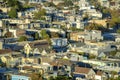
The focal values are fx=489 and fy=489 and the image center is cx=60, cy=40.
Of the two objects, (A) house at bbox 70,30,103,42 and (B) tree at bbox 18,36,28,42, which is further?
(A) house at bbox 70,30,103,42

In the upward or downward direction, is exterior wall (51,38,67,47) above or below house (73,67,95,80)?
below

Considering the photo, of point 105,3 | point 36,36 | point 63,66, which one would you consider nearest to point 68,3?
point 105,3

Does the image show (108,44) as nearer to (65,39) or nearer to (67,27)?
(65,39)

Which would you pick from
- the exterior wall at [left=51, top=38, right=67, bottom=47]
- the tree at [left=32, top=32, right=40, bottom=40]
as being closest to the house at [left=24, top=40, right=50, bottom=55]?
the exterior wall at [left=51, top=38, right=67, bottom=47]

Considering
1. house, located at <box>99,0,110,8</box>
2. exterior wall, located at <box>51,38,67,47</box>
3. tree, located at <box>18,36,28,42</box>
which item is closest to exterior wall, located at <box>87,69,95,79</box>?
exterior wall, located at <box>51,38,67,47</box>

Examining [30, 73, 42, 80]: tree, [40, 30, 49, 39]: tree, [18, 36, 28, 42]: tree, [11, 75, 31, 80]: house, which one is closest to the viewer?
[30, 73, 42, 80]: tree

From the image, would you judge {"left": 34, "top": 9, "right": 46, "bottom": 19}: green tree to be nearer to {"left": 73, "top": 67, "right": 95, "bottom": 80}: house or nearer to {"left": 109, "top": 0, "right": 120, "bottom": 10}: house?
{"left": 109, "top": 0, "right": 120, "bottom": 10}: house

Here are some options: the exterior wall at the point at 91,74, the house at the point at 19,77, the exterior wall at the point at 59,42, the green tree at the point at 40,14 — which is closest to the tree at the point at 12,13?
the green tree at the point at 40,14

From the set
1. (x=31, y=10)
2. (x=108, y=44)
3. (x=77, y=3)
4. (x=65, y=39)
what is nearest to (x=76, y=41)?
(x=65, y=39)

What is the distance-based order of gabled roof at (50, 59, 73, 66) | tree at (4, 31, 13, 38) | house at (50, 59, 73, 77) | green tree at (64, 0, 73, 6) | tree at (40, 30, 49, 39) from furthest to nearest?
green tree at (64, 0, 73, 6)
tree at (4, 31, 13, 38)
tree at (40, 30, 49, 39)
gabled roof at (50, 59, 73, 66)
house at (50, 59, 73, 77)

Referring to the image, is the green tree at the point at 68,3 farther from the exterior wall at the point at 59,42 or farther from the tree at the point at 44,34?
the exterior wall at the point at 59,42

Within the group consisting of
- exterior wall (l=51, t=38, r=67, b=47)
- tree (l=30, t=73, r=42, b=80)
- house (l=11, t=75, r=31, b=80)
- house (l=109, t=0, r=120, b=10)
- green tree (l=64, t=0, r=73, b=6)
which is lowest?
house (l=109, t=0, r=120, b=10)

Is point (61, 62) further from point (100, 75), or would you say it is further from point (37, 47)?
point (37, 47)
